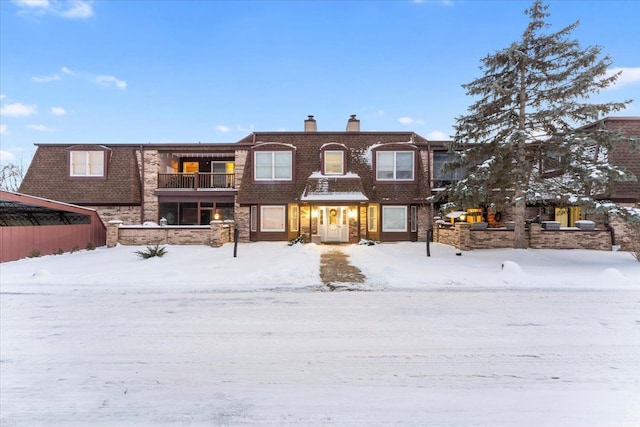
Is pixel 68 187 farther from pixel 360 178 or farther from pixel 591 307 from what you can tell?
pixel 591 307

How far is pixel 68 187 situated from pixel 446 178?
76.1 ft

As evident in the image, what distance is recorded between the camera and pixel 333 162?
18156 mm

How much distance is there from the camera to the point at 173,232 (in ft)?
51.4

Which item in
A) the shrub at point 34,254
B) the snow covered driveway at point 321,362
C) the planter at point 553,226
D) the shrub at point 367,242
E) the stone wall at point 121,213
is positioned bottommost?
the snow covered driveway at point 321,362

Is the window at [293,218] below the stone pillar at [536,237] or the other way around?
the other way around

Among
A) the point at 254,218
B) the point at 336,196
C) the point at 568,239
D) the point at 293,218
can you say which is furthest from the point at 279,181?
the point at 568,239

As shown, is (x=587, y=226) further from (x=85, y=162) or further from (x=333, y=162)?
(x=85, y=162)

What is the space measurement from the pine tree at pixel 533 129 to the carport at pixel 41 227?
18.5m

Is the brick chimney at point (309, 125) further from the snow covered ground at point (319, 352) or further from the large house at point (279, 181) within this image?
the snow covered ground at point (319, 352)

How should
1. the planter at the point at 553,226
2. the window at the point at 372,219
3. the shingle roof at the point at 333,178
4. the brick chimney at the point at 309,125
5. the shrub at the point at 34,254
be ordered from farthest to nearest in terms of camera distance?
1. the brick chimney at the point at 309,125
2. the window at the point at 372,219
3. the shingle roof at the point at 333,178
4. the planter at the point at 553,226
5. the shrub at the point at 34,254

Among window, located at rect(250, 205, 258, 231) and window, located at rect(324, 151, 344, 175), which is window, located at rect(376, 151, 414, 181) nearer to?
window, located at rect(324, 151, 344, 175)

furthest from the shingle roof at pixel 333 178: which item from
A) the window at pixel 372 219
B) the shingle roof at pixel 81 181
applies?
the shingle roof at pixel 81 181

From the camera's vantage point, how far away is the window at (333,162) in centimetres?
1808

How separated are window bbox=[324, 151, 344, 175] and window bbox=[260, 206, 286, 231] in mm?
3724
